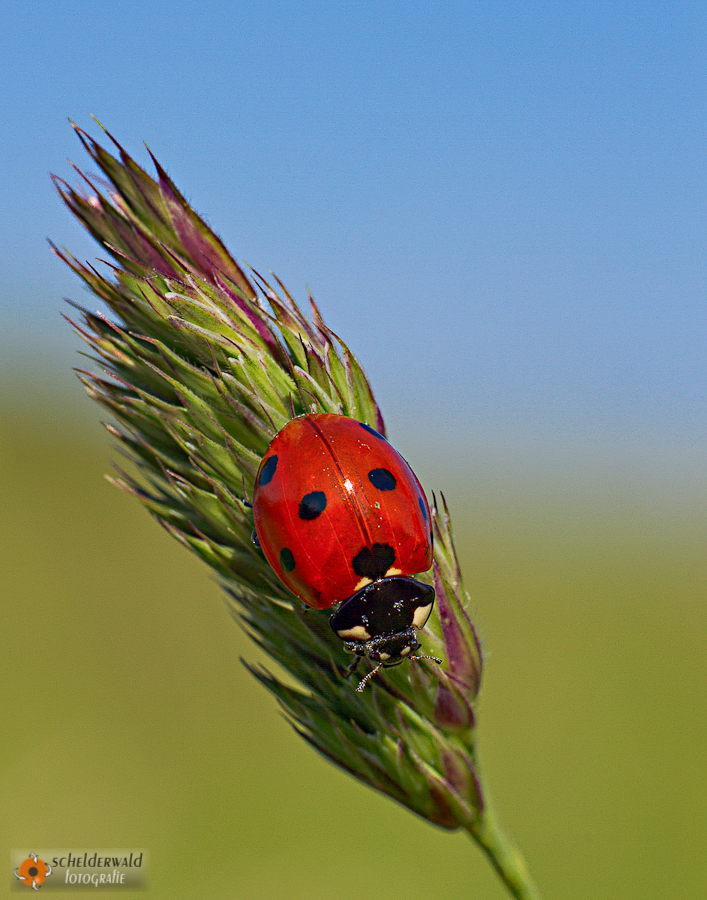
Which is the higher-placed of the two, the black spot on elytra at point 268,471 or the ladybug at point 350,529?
the black spot on elytra at point 268,471

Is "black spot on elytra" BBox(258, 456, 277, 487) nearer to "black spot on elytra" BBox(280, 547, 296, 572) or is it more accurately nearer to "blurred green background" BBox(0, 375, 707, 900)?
"black spot on elytra" BBox(280, 547, 296, 572)

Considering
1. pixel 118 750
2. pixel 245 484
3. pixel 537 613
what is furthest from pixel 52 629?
pixel 537 613

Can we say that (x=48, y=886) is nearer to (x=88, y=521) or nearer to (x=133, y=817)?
(x=133, y=817)

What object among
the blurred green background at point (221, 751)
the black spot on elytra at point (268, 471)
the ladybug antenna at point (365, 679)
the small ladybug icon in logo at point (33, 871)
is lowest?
the blurred green background at point (221, 751)

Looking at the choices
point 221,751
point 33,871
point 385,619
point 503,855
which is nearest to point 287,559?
point 385,619

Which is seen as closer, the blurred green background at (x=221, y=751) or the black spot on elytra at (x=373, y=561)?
the black spot on elytra at (x=373, y=561)

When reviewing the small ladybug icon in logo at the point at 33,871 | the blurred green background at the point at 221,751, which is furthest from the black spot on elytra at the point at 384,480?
the blurred green background at the point at 221,751

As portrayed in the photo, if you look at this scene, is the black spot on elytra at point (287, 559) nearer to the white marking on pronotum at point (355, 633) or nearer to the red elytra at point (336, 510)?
the red elytra at point (336, 510)

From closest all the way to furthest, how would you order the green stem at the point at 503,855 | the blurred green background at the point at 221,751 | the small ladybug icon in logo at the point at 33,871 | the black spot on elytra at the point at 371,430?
1. the green stem at the point at 503,855
2. the black spot on elytra at the point at 371,430
3. the small ladybug icon in logo at the point at 33,871
4. the blurred green background at the point at 221,751
